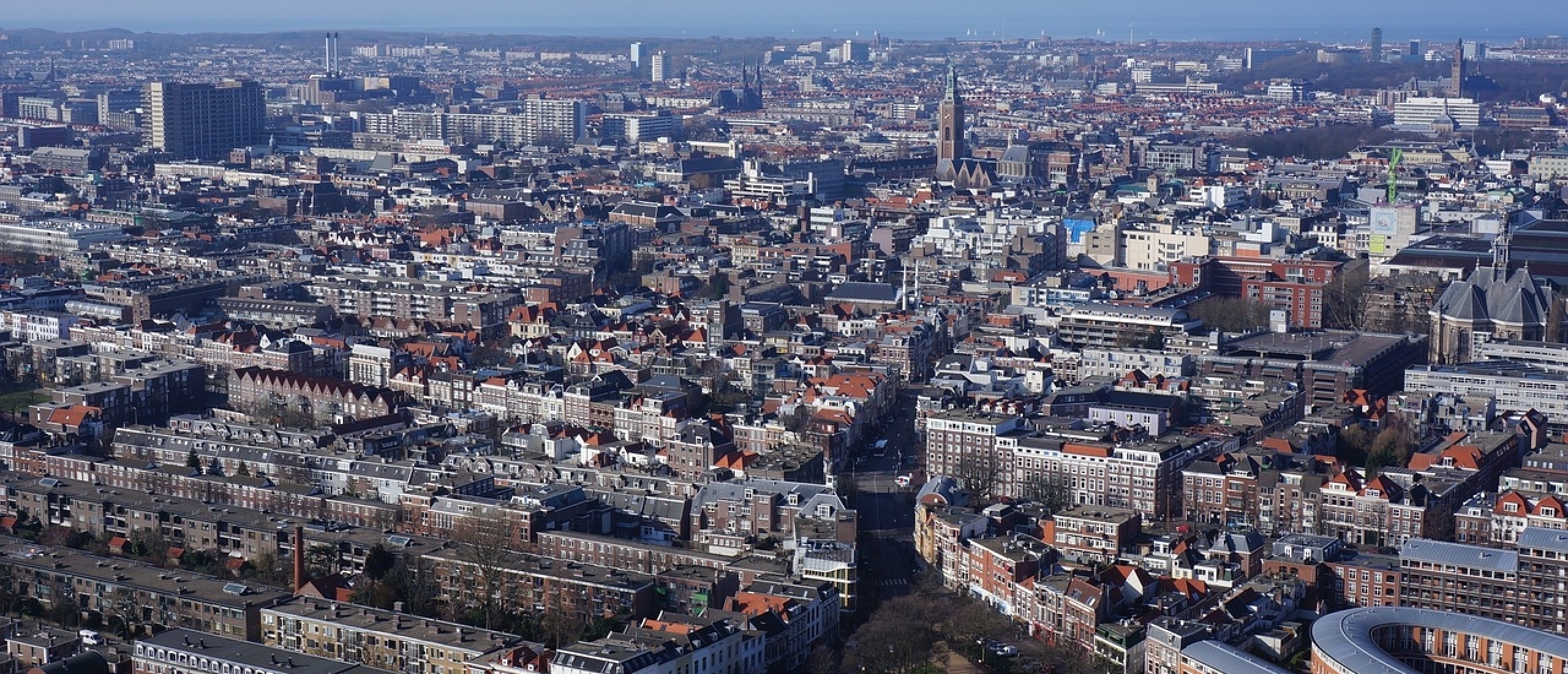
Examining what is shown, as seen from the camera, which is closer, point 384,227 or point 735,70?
point 384,227

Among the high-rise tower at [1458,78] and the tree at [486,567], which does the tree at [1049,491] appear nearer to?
the tree at [486,567]

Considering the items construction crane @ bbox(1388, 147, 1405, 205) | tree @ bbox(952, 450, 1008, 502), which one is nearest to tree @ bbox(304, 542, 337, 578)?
tree @ bbox(952, 450, 1008, 502)

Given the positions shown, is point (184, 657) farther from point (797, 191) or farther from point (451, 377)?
point (797, 191)

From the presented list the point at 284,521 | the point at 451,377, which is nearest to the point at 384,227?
the point at 451,377

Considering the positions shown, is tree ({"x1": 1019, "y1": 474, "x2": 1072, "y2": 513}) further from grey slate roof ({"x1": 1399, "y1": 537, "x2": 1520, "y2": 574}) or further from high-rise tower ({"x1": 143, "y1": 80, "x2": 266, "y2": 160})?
A: high-rise tower ({"x1": 143, "y1": 80, "x2": 266, "y2": 160})

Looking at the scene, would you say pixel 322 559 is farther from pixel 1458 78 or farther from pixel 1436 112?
pixel 1458 78

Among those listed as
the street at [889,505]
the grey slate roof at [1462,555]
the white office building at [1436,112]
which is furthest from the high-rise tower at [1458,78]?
the grey slate roof at [1462,555]
